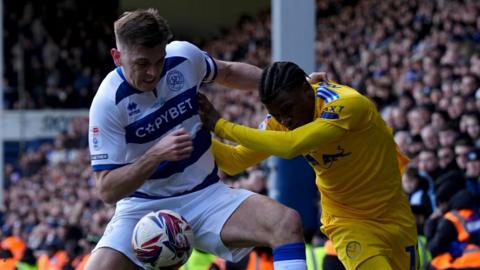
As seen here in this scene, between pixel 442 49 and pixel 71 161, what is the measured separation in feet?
34.2

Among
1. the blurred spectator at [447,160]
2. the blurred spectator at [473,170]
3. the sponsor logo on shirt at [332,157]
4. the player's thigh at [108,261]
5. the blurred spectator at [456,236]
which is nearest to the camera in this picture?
the player's thigh at [108,261]

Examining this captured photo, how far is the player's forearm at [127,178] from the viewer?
5.98 meters

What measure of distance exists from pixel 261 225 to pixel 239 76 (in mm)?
1239

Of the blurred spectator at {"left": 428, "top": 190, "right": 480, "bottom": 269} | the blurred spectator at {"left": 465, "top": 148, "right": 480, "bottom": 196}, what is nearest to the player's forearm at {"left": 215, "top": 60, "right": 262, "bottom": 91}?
the blurred spectator at {"left": 428, "top": 190, "right": 480, "bottom": 269}

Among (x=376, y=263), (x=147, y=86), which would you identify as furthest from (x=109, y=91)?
(x=376, y=263)

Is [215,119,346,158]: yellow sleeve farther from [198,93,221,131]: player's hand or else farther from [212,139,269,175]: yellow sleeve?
[212,139,269,175]: yellow sleeve

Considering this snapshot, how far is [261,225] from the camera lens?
6012mm

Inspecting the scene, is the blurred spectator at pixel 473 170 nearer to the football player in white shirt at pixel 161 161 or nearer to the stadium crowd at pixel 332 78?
the stadium crowd at pixel 332 78

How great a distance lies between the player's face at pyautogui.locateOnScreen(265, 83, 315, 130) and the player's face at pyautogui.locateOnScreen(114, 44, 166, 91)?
637mm

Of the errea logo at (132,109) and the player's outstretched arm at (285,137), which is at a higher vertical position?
the errea logo at (132,109)

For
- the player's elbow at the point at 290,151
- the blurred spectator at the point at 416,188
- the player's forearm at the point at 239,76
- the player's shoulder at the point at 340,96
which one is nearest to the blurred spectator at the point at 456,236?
the blurred spectator at the point at 416,188

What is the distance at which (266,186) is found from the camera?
45.6ft

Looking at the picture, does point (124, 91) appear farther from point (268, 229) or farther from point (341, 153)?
point (341, 153)

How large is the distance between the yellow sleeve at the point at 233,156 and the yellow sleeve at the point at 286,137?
627 mm
